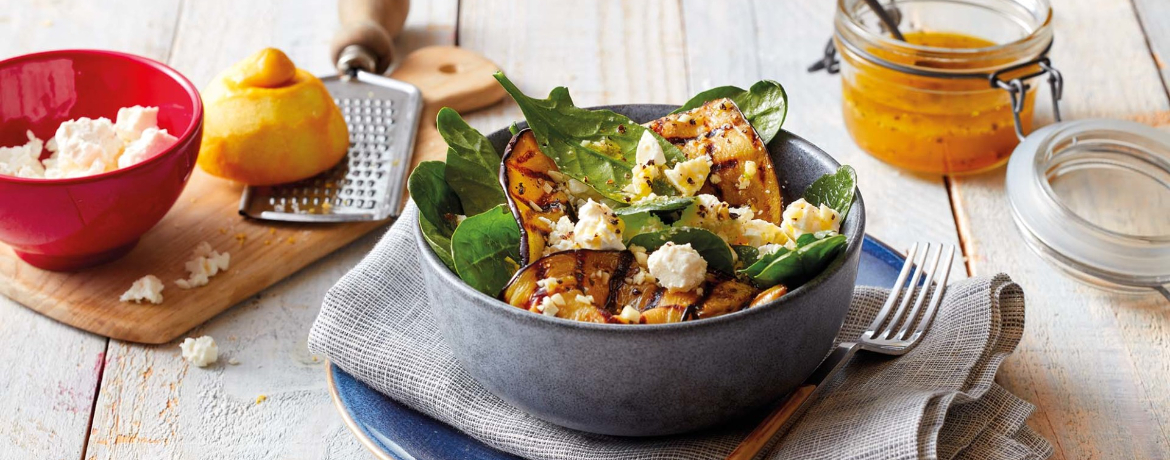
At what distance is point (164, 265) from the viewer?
1984 millimetres

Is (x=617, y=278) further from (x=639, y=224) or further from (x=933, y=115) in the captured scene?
(x=933, y=115)

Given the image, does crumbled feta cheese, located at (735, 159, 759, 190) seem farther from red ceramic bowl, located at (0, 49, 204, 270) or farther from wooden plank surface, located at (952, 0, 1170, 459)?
red ceramic bowl, located at (0, 49, 204, 270)

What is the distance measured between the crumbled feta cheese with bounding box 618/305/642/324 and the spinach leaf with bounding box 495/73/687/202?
25cm

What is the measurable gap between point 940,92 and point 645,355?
4.33 ft

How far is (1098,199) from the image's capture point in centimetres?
222

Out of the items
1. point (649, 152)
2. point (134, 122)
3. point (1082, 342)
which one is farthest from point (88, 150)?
point (1082, 342)

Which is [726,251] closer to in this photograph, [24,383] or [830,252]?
[830,252]

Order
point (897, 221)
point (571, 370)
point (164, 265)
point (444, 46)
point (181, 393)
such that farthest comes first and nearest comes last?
1. point (444, 46)
2. point (897, 221)
3. point (164, 265)
4. point (181, 393)
5. point (571, 370)

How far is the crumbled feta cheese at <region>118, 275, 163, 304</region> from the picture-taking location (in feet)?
6.10

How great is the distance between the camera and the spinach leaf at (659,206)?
136 centimetres

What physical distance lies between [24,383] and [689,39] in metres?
1.85

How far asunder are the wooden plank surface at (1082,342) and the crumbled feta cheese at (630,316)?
750mm

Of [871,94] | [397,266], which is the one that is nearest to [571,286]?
[397,266]

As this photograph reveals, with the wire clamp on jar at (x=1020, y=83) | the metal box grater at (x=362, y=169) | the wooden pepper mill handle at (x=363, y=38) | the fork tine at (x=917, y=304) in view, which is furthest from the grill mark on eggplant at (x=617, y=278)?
the wooden pepper mill handle at (x=363, y=38)
